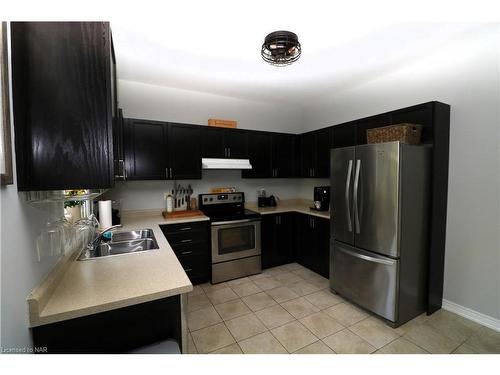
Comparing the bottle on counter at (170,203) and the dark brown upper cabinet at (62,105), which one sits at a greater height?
the dark brown upper cabinet at (62,105)

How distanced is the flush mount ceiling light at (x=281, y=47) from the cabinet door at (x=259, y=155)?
5.29 ft

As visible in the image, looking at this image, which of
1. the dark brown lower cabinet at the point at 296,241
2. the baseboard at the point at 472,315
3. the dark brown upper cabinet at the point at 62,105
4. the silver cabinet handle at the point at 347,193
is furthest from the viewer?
the dark brown lower cabinet at the point at 296,241

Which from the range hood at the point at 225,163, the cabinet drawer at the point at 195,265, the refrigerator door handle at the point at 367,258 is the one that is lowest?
the cabinet drawer at the point at 195,265

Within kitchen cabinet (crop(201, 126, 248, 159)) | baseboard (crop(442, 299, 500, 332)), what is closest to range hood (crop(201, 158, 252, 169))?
kitchen cabinet (crop(201, 126, 248, 159))

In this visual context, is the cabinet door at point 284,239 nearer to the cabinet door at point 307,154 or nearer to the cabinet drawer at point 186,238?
the cabinet door at point 307,154

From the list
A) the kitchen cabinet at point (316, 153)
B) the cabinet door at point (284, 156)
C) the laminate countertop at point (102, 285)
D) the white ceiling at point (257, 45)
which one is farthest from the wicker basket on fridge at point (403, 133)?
the laminate countertop at point (102, 285)

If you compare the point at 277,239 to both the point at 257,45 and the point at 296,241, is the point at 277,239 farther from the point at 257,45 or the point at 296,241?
the point at 257,45

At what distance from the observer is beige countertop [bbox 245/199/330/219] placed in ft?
10.4

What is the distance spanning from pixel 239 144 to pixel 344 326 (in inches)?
99.5

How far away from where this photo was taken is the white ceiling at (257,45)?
1693 millimetres

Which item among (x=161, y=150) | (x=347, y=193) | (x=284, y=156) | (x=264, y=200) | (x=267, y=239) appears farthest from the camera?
(x=264, y=200)

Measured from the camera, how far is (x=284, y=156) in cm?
369

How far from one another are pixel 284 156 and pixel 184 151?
5.22ft

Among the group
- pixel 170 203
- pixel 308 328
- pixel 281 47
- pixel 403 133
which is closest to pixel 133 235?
pixel 170 203
